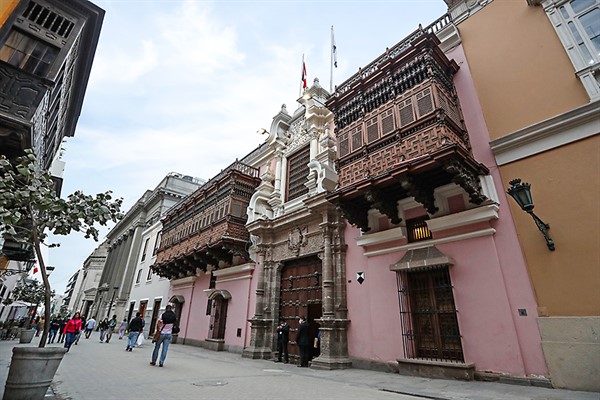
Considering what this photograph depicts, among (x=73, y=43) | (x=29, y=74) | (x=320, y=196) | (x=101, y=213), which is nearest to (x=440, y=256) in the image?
(x=320, y=196)

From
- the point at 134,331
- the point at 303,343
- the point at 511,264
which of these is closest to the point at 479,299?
the point at 511,264

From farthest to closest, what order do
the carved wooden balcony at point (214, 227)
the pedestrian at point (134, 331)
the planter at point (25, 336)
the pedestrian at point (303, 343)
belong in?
the planter at point (25, 336) < the carved wooden balcony at point (214, 227) < the pedestrian at point (134, 331) < the pedestrian at point (303, 343)

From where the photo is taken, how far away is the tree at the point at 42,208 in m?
5.00

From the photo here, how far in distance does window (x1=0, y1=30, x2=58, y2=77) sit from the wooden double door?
10.7 metres

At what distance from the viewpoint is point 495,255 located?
7285 millimetres

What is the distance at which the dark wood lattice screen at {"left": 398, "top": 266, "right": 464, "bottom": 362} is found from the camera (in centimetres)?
767

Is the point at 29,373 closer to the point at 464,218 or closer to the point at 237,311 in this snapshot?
the point at 464,218

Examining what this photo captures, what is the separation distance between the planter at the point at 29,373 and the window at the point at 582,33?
446 inches

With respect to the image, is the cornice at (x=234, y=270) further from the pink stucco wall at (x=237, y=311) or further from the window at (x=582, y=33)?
the window at (x=582, y=33)

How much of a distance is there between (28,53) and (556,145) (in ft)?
46.2

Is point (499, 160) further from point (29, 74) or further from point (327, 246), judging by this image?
point (29, 74)

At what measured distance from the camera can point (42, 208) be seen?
5.24 m

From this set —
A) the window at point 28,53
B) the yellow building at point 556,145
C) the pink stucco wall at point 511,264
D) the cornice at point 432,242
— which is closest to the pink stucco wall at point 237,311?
the cornice at point 432,242

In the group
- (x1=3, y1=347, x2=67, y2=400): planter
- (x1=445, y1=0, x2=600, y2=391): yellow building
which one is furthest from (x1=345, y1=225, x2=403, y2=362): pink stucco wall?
(x1=3, y1=347, x2=67, y2=400): planter
